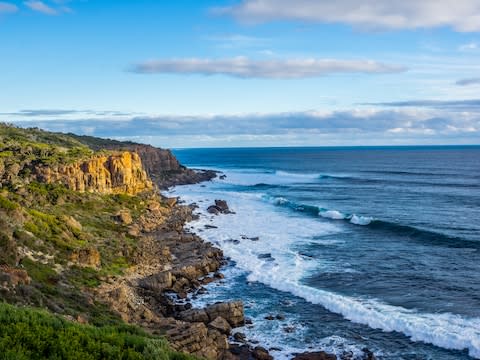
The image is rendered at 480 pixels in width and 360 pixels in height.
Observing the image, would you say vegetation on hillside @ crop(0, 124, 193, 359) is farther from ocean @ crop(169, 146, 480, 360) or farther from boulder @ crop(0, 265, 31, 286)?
ocean @ crop(169, 146, 480, 360)

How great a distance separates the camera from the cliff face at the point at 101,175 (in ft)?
209

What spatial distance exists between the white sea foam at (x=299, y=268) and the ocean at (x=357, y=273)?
9 cm

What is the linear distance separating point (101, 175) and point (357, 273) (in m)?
43.9

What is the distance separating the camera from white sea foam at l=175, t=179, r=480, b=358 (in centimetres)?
2875

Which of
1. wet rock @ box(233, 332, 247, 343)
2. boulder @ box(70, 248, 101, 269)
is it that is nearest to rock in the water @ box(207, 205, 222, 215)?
boulder @ box(70, 248, 101, 269)

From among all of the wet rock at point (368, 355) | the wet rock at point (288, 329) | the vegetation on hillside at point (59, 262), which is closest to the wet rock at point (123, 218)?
the vegetation on hillside at point (59, 262)

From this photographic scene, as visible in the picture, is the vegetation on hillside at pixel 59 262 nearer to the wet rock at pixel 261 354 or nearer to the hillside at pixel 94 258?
the hillside at pixel 94 258

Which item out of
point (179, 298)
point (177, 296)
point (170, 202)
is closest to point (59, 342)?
point (179, 298)

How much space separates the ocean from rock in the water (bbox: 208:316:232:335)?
1215mm

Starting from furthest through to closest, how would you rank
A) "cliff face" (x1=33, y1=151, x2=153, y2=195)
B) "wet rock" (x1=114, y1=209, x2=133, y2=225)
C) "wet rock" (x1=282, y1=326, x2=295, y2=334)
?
"cliff face" (x1=33, y1=151, x2=153, y2=195)
"wet rock" (x1=114, y1=209, x2=133, y2=225)
"wet rock" (x1=282, y1=326, x2=295, y2=334)

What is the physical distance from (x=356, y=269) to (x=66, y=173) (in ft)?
138

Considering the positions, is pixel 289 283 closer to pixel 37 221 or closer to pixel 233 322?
pixel 233 322

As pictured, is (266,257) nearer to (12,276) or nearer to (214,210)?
(12,276)

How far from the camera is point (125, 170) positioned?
7688cm
